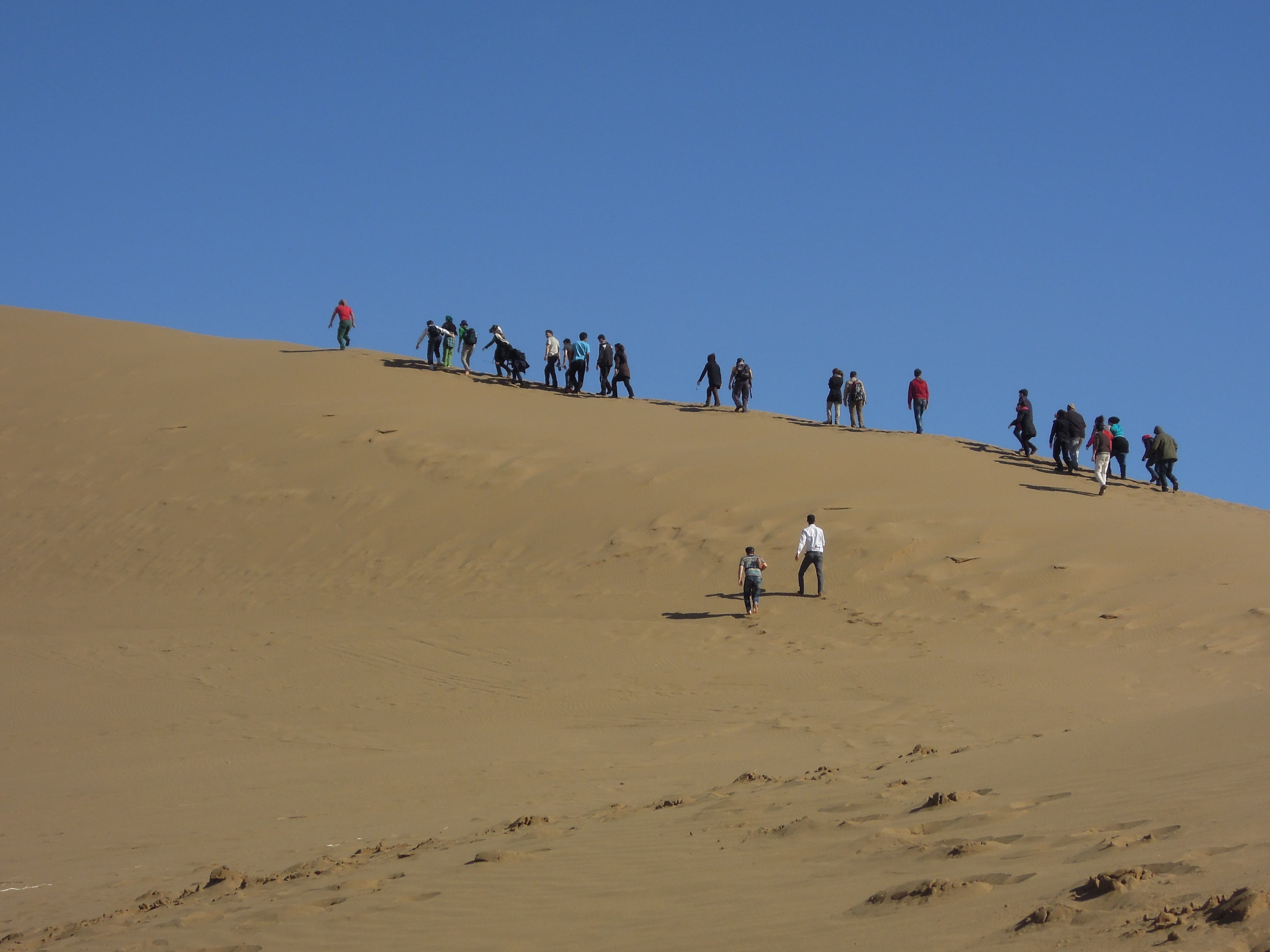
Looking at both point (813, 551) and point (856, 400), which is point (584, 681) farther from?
point (856, 400)

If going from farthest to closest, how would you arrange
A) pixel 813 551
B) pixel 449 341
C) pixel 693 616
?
pixel 449 341
pixel 813 551
pixel 693 616

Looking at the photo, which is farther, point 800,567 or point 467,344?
point 467,344

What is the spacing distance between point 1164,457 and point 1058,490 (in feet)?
9.23

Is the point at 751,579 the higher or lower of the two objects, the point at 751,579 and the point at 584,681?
A: the higher

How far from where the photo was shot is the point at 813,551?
45.9 feet

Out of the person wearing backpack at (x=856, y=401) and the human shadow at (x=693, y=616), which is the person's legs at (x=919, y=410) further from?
the human shadow at (x=693, y=616)

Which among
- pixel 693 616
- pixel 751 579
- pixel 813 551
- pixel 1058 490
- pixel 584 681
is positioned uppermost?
pixel 1058 490

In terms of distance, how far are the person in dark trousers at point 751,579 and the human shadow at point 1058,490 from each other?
5.89 m

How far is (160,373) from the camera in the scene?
26.4 m

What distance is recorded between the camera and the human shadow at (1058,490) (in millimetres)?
17203

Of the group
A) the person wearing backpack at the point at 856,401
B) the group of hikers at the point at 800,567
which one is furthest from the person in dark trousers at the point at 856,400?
the group of hikers at the point at 800,567

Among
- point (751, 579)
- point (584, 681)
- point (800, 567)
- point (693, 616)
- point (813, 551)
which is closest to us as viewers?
point (584, 681)

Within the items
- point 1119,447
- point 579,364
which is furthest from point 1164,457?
point 579,364

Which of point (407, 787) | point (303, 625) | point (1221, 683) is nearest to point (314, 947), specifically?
point (407, 787)
